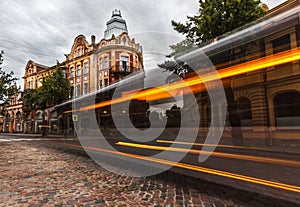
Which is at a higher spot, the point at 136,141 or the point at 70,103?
the point at 70,103

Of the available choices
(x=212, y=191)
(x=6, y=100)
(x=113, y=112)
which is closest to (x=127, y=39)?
(x=6, y=100)

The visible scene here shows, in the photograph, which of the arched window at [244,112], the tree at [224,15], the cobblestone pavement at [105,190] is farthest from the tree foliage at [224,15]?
the cobblestone pavement at [105,190]

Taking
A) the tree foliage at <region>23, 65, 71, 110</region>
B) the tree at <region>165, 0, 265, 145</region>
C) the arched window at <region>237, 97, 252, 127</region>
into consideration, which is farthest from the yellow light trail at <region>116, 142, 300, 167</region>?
the tree foliage at <region>23, 65, 71, 110</region>

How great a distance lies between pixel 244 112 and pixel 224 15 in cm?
802

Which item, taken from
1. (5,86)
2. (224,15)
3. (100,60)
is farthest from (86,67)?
(224,15)

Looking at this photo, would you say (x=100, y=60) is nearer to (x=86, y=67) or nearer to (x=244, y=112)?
(x=86, y=67)

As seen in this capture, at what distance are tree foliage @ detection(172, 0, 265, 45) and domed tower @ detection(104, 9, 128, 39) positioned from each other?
87.4 ft

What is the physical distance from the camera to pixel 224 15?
11.2 metres

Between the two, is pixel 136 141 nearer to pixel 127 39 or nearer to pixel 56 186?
pixel 56 186

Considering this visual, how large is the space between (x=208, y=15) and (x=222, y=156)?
862cm

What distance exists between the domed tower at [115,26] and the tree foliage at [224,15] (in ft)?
87.4

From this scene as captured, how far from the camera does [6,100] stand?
50.2ft

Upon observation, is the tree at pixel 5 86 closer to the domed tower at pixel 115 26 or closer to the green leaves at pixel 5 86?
the green leaves at pixel 5 86

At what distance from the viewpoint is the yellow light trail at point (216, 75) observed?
420cm
